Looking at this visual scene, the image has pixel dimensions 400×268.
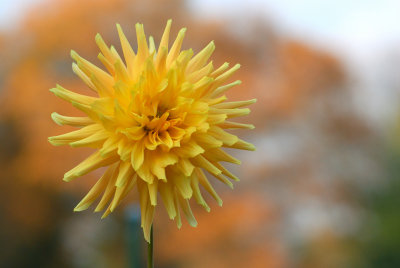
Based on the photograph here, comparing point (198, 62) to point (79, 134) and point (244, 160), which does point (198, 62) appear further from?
point (244, 160)

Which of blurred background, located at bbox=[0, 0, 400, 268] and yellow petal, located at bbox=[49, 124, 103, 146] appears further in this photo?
blurred background, located at bbox=[0, 0, 400, 268]

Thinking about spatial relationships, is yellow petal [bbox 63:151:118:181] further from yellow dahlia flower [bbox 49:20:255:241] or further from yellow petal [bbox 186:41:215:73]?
yellow petal [bbox 186:41:215:73]

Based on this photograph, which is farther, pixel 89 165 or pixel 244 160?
pixel 244 160

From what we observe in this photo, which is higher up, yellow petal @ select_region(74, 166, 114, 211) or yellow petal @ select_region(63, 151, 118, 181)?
yellow petal @ select_region(63, 151, 118, 181)

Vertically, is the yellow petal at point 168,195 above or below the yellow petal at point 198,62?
below

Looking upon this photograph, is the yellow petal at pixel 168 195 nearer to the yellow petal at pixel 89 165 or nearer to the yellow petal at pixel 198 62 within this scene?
the yellow petal at pixel 89 165

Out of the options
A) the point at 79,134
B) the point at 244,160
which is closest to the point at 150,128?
the point at 79,134

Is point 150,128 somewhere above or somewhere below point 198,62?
below

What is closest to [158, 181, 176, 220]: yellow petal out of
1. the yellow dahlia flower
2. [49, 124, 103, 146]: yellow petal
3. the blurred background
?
the yellow dahlia flower

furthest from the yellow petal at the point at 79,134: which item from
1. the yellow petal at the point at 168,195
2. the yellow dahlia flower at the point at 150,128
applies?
the yellow petal at the point at 168,195

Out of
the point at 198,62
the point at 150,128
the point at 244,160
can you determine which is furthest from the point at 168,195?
the point at 244,160
